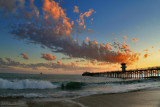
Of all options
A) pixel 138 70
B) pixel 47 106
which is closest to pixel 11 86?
pixel 47 106

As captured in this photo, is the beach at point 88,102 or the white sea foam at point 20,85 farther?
the white sea foam at point 20,85

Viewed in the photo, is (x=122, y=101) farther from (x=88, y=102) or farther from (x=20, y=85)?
(x=20, y=85)

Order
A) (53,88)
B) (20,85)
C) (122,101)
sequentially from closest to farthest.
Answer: (122,101)
(53,88)
(20,85)

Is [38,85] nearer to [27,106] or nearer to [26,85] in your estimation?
[26,85]

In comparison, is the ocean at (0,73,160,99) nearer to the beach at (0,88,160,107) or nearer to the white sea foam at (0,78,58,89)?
A: the white sea foam at (0,78,58,89)

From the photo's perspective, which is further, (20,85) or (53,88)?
(20,85)

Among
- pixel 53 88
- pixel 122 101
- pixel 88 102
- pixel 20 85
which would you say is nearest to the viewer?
pixel 88 102

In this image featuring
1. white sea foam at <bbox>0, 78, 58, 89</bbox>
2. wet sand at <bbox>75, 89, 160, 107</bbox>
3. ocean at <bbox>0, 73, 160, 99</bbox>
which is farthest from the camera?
white sea foam at <bbox>0, 78, 58, 89</bbox>

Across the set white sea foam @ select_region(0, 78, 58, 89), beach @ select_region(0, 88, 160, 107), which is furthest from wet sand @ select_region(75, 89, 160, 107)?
white sea foam @ select_region(0, 78, 58, 89)

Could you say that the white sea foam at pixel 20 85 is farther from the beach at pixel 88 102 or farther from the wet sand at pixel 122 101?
the wet sand at pixel 122 101

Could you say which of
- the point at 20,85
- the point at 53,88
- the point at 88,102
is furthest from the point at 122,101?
the point at 20,85

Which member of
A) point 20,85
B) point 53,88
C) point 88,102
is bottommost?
point 53,88

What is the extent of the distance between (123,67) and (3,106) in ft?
303

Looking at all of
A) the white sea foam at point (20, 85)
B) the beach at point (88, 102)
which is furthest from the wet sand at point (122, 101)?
the white sea foam at point (20, 85)
